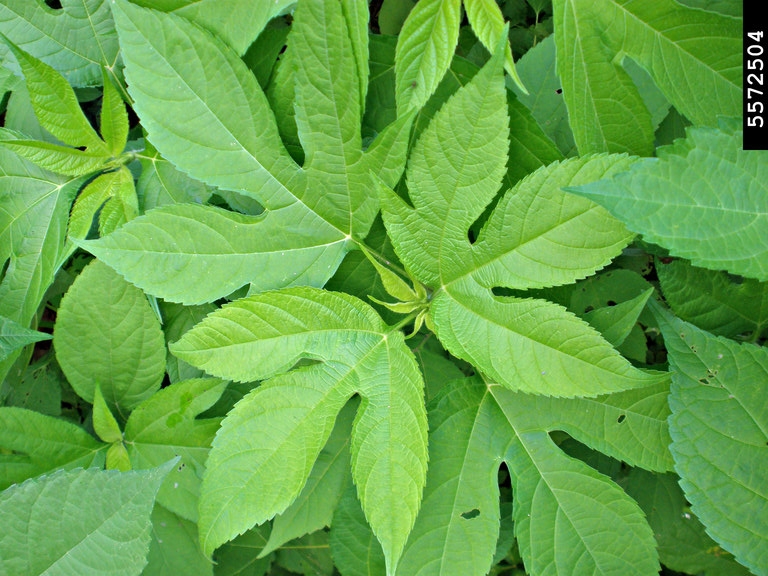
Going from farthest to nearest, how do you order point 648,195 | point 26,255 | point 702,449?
point 26,255 < point 702,449 < point 648,195

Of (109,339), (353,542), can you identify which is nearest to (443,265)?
(353,542)

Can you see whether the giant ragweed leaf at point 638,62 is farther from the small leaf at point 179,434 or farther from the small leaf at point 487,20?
the small leaf at point 179,434

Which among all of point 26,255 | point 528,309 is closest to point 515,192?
point 528,309

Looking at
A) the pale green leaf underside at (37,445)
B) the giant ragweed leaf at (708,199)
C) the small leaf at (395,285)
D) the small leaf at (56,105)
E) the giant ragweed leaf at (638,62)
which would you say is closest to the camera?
the giant ragweed leaf at (708,199)

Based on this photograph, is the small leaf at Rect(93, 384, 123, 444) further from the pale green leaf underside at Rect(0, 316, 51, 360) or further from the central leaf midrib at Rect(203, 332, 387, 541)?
the central leaf midrib at Rect(203, 332, 387, 541)

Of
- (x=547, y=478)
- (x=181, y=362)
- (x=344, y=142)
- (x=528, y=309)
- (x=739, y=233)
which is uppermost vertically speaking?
(x=344, y=142)

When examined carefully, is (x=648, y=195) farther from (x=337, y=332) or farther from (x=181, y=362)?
(x=181, y=362)

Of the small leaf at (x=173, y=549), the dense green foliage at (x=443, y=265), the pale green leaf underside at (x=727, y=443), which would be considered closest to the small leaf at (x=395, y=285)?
the dense green foliage at (x=443, y=265)
